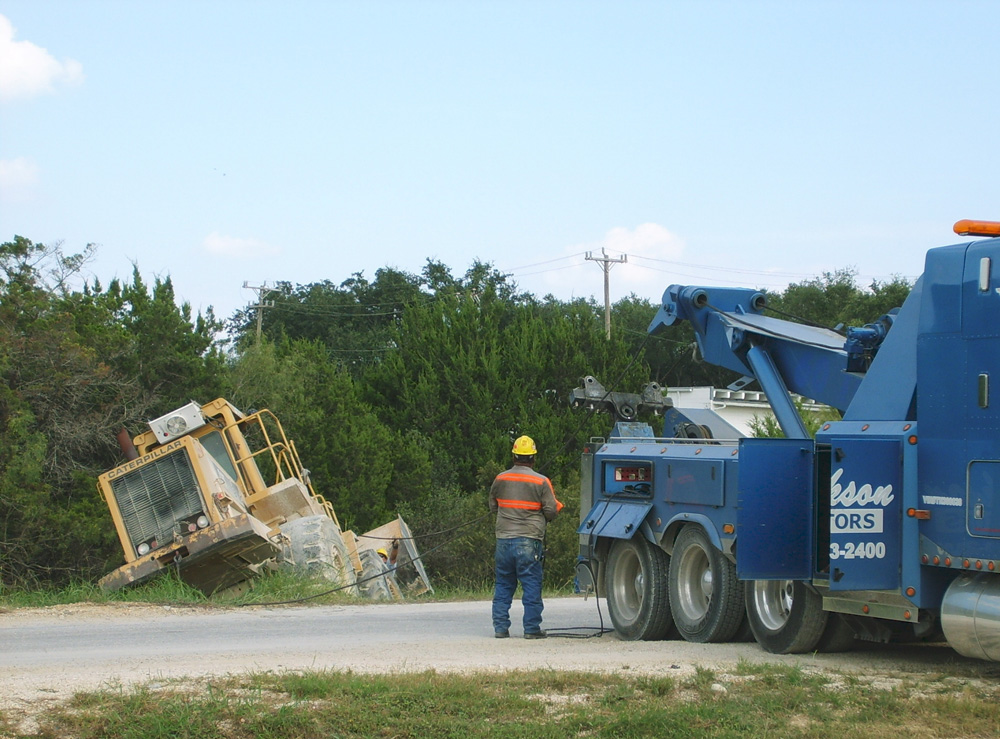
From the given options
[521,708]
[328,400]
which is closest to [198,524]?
[521,708]

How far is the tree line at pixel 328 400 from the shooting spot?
75.9 ft

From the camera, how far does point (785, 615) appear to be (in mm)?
9781

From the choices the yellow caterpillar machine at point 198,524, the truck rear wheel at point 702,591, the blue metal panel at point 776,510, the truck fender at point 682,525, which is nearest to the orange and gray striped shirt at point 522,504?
the truck fender at point 682,525

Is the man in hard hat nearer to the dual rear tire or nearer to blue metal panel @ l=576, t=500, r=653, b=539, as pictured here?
blue metal panel @ l=576, t=500, r=653, b=539

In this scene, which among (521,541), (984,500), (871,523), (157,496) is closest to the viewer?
(984,500)

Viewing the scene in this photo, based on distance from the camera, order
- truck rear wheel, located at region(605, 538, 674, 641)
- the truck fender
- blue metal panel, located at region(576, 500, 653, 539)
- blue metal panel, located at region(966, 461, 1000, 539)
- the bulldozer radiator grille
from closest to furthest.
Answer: blue metal panel, located at region(966, 461, 1000, 539), the truck fender, truck rear wheel, located at region(605, 538, 674, 641), blue metal panel, located at region(576, 500, 653, 539), the bulldozer radiator grille

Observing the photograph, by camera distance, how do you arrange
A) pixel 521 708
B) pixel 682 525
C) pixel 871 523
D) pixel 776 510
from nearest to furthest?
pixel 521 708 < pixel 871 523 < pixel 776 510 < pixel 682 525

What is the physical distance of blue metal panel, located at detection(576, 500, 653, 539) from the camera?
11.3 meters

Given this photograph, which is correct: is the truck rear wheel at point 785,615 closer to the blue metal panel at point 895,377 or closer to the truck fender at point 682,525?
the truck fender at point 682,525

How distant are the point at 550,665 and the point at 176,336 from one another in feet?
68.1

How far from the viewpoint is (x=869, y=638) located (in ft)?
30.8

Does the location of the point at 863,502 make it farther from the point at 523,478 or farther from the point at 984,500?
the point at 523,478

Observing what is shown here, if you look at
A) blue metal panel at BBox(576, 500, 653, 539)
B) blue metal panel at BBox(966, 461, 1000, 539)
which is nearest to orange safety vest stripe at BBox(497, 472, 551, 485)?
blue metal panel at BBox(576, 500, 653, 539)

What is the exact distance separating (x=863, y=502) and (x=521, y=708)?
302 centimetres
